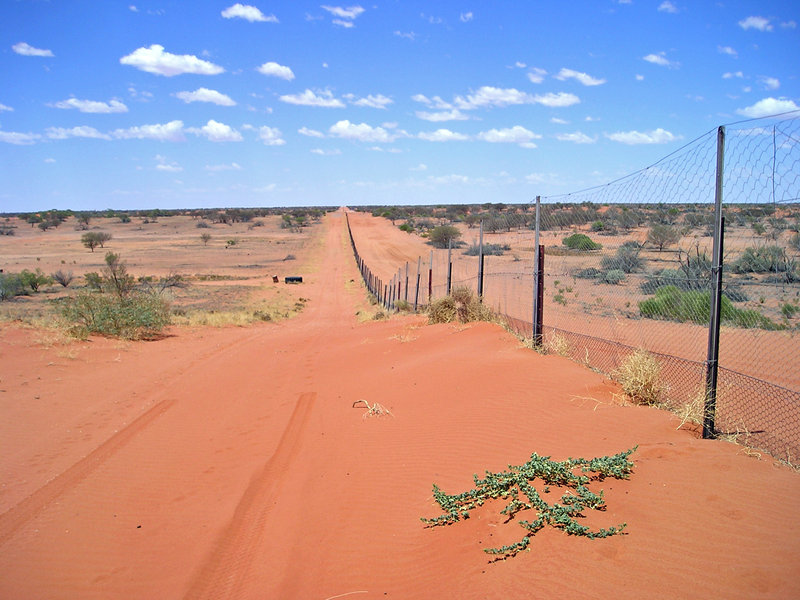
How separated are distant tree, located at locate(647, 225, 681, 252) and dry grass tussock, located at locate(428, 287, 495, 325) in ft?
19.4

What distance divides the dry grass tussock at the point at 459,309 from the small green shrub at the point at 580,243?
2899mm

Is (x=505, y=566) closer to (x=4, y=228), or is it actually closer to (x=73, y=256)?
(x=73, y=256)

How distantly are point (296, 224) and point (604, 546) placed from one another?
3731 inches

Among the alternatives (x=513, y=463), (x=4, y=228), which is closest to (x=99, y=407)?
(x=513, y=463)

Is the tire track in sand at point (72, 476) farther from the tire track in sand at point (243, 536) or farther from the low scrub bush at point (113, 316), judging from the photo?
the low scrub bush at point (113, 316)

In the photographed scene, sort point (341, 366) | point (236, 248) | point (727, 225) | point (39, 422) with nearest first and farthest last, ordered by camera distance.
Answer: point (727, 225), point (39, 422), point (341, 366), point (236, 248)

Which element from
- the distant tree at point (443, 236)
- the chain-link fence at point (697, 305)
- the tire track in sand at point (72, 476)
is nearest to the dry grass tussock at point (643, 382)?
the chain-link fence at point (697, 305)

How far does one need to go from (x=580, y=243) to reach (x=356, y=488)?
7127 millimetres

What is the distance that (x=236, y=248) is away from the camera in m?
65.0

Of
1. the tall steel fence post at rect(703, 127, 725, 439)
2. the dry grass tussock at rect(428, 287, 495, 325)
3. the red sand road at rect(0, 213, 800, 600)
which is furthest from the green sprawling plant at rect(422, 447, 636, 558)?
the dry grass tussock at rect(428, 287, 495, 325)

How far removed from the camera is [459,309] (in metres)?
15.1

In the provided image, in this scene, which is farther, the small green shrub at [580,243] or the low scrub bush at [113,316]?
the low scrub bush at [113,316]

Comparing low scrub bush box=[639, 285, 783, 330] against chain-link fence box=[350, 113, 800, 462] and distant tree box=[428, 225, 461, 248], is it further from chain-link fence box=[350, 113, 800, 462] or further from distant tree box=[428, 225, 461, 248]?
distant tree box=[428, 225, 461, 248]

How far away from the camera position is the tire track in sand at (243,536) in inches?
206
